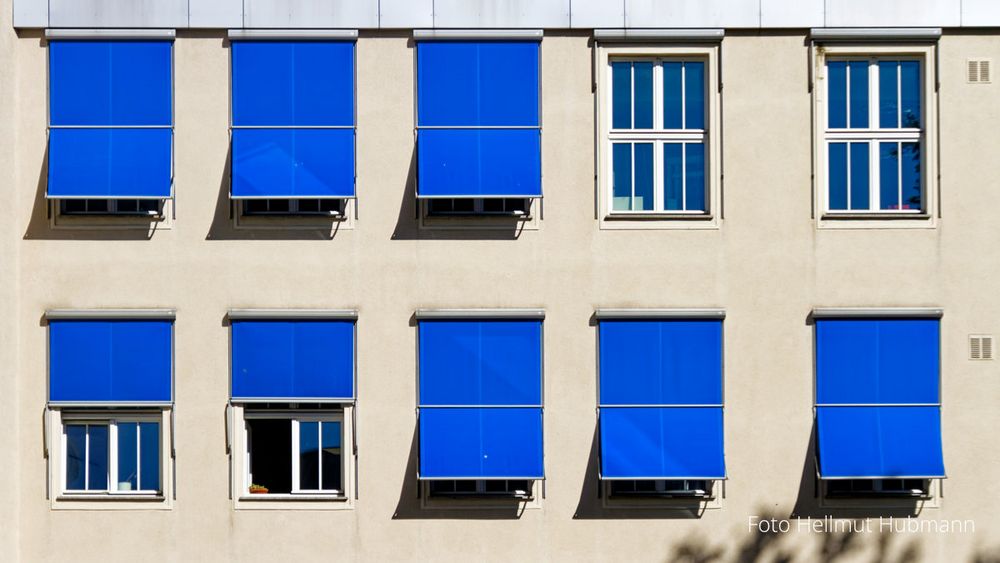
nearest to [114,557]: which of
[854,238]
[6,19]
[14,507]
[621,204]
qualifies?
[14,507]

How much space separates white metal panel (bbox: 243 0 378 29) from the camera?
12.9 meters

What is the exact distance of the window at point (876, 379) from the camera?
41.6ft

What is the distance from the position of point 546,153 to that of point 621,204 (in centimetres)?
108

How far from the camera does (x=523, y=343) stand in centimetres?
1284

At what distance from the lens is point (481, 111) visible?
12836mm

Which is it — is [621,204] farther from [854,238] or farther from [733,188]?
[854,238]

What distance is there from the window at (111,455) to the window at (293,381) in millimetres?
1013

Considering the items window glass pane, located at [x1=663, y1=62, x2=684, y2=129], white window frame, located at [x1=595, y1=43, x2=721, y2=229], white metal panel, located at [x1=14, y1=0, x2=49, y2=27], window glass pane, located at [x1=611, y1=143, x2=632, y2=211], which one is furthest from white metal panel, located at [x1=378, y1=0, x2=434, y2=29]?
white metal panel, located at [x1=14, y1=0, x2=49, y2=27]

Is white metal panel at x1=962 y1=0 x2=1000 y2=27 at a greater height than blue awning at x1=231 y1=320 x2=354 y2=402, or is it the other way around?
white metal panel at x1=962 y1=0 x2=1000 y2=27

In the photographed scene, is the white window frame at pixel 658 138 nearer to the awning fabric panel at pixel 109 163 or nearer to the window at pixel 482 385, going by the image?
the window at pixel 482 385

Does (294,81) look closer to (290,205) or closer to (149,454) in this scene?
(290,205)

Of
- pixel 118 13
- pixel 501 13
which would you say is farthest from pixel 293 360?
pixel 501 13

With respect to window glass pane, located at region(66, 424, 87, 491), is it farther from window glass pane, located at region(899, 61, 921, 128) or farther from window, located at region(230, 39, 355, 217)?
window glass pane, located at region(899, 61, 921, 128)

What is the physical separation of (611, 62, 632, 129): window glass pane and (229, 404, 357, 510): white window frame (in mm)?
4599
